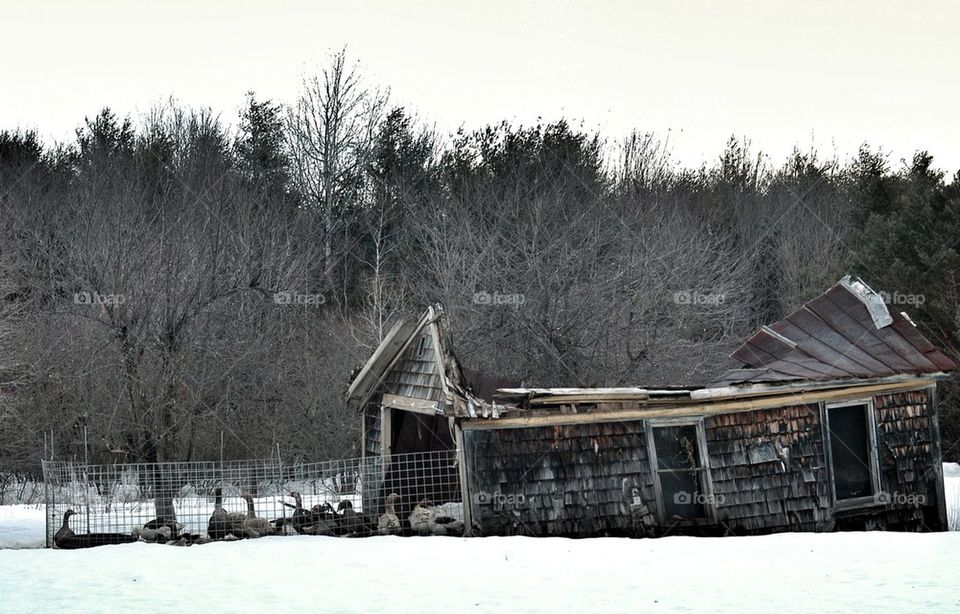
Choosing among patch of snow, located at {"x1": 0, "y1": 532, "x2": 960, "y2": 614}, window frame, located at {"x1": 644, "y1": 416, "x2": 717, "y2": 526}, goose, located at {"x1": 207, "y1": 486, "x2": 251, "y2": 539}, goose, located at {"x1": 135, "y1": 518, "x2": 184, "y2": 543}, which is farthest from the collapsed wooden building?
goose, located at {"x1": 135, "y1": 518, "x2": 184, "y2": 543}

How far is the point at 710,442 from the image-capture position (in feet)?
46.3

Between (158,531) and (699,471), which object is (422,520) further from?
(699,471)

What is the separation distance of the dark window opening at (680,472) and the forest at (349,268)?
724 cm

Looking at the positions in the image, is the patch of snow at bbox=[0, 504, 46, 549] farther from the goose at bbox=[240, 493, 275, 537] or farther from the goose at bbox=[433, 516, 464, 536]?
the goose at bbox=[433, 516, 464, 536]

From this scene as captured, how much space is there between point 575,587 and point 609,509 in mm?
2969

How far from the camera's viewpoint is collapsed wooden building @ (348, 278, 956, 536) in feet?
44.8

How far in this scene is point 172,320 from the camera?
2077cm

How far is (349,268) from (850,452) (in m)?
26.0

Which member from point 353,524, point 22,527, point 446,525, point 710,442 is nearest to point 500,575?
point 446,525

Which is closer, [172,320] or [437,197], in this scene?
[172,320]

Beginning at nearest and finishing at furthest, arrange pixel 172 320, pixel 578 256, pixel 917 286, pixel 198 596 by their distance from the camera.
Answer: pixel 198 596 < pixel 172 320 < pixel 578 256 < pixel 917 286

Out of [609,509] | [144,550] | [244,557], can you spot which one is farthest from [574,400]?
[144,550]

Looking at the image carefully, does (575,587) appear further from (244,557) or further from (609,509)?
(244,557)

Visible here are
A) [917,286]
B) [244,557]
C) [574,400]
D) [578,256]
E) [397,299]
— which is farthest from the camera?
[917,286]
